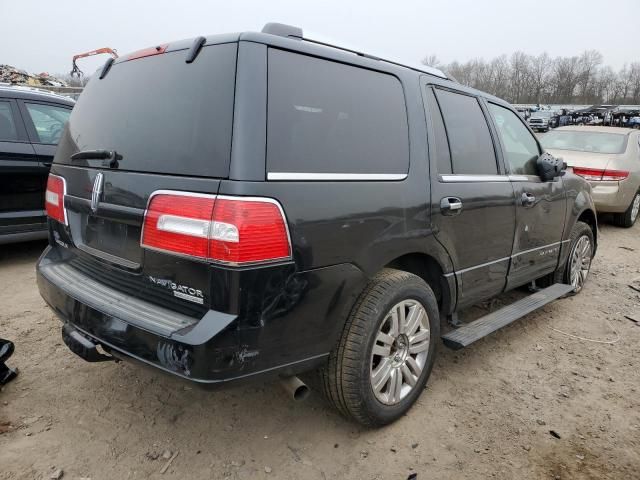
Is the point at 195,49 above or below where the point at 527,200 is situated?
above

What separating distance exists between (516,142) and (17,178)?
15.7ft

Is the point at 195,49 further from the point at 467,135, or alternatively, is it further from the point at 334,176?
the point at 467,135

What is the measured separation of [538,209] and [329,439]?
7.74 feet

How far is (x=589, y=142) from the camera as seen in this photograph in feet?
26.2

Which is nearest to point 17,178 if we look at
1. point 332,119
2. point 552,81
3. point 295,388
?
point 332,119

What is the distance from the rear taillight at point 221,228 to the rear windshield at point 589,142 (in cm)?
756

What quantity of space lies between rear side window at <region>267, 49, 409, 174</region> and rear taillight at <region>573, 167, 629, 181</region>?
20.1ft

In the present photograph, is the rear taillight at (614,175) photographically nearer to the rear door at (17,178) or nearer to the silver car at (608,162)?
the silver car at (608,162)

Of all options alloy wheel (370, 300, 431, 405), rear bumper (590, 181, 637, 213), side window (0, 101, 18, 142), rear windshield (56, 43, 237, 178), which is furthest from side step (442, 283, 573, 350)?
side window (0, 101, 18, 142)

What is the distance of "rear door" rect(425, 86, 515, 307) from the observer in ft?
8.95

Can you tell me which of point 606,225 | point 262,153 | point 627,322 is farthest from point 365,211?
point 606,225

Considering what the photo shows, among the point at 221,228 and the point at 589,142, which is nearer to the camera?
the point at 221,228

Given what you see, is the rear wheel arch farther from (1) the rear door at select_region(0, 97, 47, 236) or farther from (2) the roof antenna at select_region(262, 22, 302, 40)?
(1) the rear door at select_region(0, 97, 47, 236)

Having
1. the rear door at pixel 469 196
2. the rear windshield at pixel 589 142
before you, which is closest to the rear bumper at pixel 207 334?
the rear door at pixel 469 196
